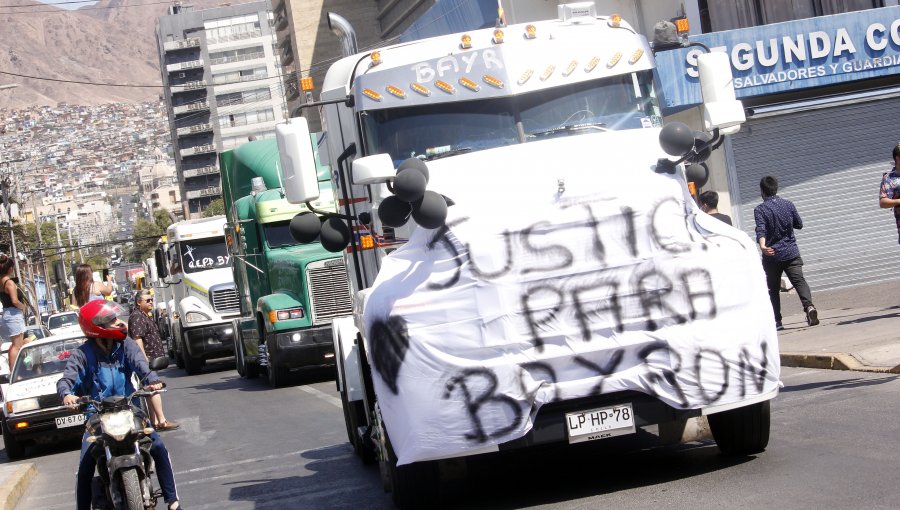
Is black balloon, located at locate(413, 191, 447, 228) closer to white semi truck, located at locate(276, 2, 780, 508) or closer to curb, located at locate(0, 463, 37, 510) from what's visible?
white semi truck, located at locate(276, 2, 780, 508)

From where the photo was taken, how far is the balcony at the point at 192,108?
540 ft

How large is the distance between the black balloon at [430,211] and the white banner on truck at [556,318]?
11 cm

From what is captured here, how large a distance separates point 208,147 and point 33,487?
502ft

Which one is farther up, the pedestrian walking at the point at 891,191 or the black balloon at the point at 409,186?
the black balloon at the point at 409,186

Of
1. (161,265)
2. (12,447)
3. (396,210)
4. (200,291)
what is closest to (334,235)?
(396,210)

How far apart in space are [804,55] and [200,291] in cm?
1329

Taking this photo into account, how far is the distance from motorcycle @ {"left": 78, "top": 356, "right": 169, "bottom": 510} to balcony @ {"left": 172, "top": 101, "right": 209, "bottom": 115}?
159952 millimetres

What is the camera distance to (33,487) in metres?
13.5

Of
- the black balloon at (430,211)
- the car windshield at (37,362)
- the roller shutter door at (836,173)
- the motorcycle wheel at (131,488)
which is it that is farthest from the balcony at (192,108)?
the black balloon at (430,211)

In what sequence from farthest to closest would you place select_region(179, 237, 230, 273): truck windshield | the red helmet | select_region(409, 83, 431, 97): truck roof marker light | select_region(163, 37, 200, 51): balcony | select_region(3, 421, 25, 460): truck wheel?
select_region(163, 37, 200, 51): balcony → select_region(179, 237, 230, 273): truck windshield → select_region(3, 421, 25, 460): truck wheel → select_region(409, 83, 431, 97): truck roof marker light → the red helmet

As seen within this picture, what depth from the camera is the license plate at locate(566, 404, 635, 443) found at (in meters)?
7.32

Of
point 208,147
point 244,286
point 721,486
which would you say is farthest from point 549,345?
point 208,147

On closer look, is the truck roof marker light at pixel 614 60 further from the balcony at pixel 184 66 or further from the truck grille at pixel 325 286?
the balcony at pixel 184 66

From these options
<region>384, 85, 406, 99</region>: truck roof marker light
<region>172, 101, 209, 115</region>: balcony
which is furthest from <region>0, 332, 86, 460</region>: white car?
<region>172, 101, 209, 115</region>: balcony
